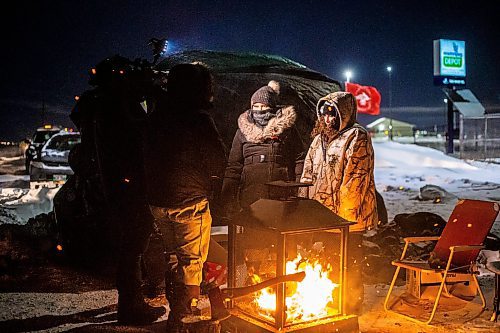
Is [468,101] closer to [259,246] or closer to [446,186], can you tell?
[446,186]

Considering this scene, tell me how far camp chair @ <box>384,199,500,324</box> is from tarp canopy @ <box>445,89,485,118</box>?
2155 cm

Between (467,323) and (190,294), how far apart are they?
8.57 feet

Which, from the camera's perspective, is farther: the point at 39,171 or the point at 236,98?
the point at 39,171

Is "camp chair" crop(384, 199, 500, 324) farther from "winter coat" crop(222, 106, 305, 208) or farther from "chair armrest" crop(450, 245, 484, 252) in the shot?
"winter coat" crop(222, 106, 305, 208)

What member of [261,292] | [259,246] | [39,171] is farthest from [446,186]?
[261,292]

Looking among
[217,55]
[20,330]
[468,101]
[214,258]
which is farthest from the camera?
[468,101]

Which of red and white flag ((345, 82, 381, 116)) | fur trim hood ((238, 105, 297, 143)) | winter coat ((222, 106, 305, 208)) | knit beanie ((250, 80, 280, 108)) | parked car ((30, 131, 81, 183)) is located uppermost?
red and white flag ((345, 82, 381, 116))

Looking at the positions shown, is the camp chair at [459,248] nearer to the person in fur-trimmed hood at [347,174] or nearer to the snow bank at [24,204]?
the person in fur-trimmed hood at [347,174]

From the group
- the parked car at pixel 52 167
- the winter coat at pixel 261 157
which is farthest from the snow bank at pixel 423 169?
the winter coat at pixel 261 157

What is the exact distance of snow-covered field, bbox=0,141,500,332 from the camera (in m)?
5.07

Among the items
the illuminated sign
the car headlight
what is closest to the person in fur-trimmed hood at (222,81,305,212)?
the car headlight

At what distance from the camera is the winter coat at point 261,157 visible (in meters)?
5.65

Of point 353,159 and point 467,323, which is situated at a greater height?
point 353,159

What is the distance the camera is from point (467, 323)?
16.5 ft
